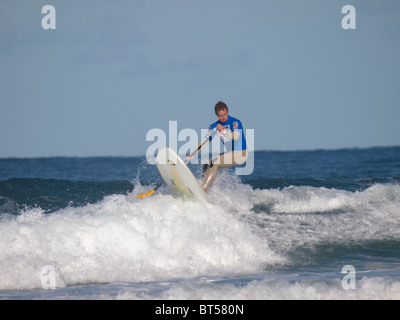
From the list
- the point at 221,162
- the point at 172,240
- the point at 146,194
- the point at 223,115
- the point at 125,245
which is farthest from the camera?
the point at 146,194

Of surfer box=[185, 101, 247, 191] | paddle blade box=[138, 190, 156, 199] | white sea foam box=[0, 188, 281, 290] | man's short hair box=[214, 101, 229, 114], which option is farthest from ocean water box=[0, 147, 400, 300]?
man's short hair box=[214, 101, 229, 114]

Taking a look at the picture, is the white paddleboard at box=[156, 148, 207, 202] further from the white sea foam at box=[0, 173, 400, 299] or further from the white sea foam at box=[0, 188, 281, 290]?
the white sea foam at box=[0, 188, 281, 290]

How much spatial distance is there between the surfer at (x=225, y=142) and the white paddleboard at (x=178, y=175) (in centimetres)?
20

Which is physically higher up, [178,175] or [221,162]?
[221,162]

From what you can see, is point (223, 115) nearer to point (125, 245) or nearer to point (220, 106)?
point (220, 106)

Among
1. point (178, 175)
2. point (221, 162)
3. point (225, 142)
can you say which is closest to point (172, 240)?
point (178, 175)

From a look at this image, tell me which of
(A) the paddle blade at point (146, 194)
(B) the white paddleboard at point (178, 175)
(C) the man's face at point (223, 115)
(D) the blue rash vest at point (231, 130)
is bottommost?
(A) the paddle blade at point (146, 194)

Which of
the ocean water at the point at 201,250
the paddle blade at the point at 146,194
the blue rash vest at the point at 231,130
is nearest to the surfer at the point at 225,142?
the blue rash vest at the point at 231,130

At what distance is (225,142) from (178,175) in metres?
1.06

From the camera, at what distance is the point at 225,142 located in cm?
990

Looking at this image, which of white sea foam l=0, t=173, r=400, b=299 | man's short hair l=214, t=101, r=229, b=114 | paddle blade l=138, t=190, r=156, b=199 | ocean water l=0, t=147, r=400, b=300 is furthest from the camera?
paddle blade l=138, t=190, r=156, b=199

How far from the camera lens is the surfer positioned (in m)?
9.70

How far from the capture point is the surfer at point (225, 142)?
9703mm

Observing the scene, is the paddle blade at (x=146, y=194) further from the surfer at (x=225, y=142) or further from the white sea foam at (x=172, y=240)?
the surfer at (x=225, y=142)
